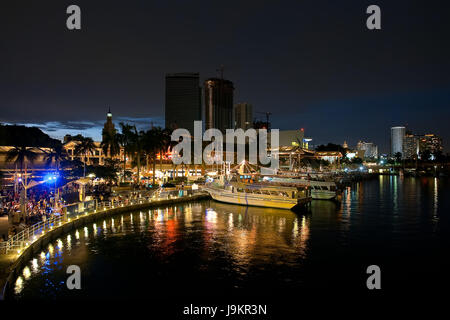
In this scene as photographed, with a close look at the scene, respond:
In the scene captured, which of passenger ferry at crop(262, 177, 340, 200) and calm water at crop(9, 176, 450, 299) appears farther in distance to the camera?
passenger ferry at crop(262, 177, 340, 200)

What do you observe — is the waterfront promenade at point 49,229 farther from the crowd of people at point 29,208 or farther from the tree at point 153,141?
the tree at point 153,141

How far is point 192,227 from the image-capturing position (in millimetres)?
38656

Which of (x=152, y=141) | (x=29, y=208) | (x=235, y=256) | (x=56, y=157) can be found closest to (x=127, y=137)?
(x=152, y=141)

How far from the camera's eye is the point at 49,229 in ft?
98.9

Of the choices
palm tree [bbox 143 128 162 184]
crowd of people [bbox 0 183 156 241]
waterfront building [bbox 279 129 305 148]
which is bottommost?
crowd of people [bbox 0 183 156 241]

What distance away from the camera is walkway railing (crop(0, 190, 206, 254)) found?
910 inches

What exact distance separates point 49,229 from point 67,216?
184 inches

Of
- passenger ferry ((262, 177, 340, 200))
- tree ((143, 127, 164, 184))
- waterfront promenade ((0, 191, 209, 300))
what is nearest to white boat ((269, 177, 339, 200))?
passenger ferry ((262, 177, 340, 200))

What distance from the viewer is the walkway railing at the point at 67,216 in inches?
910

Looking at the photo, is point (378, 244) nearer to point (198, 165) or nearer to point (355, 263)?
point (355, 263)

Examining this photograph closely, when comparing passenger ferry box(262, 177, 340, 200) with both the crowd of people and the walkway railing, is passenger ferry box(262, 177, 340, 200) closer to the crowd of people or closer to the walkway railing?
the walkway railing

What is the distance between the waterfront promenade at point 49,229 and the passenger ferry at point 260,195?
7000 millimetres
